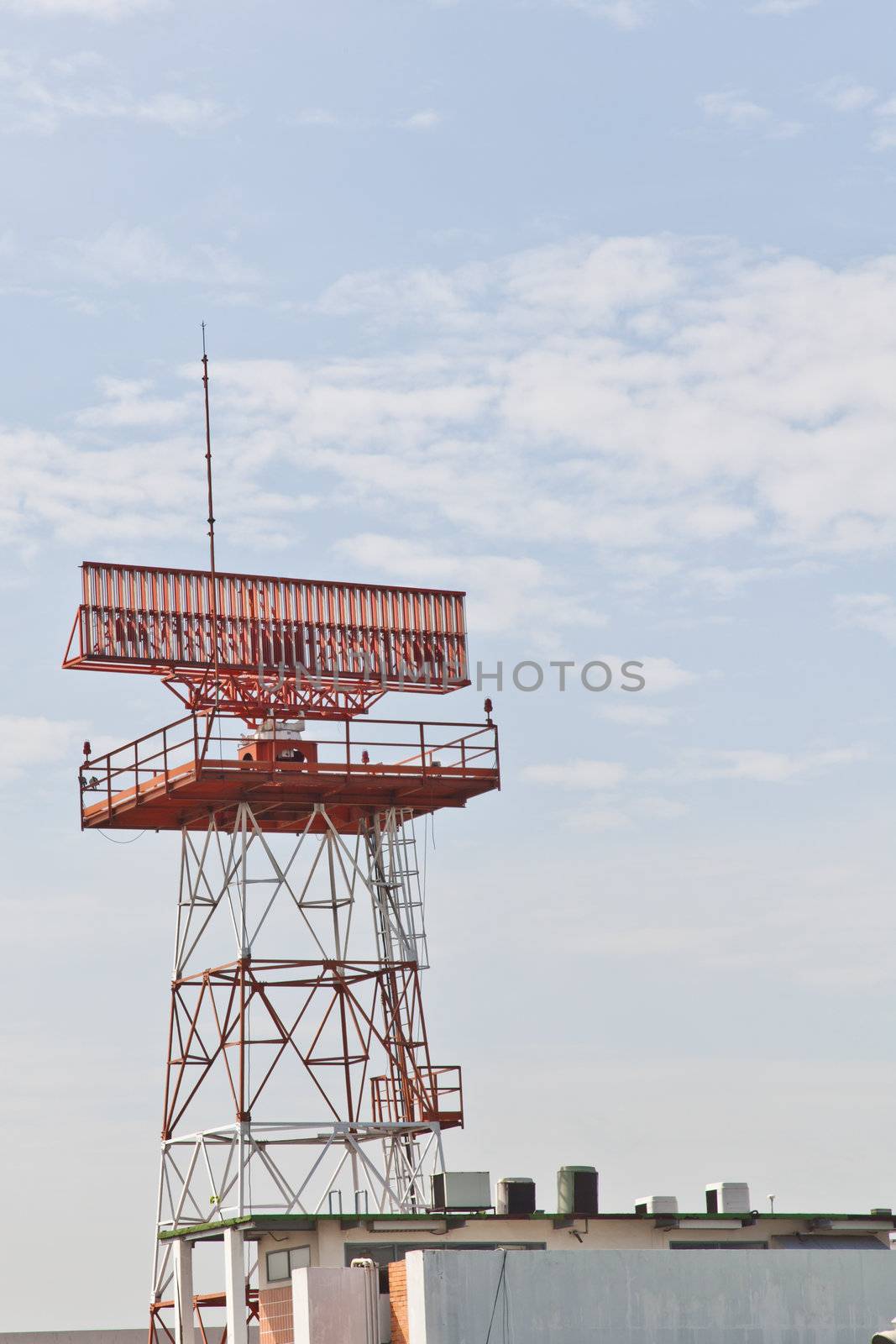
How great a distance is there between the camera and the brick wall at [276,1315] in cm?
4897

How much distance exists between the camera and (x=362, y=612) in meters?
66.8

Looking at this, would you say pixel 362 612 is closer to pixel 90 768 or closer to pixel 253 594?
pixel 253 594

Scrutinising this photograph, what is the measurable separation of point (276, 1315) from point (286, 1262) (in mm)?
1111

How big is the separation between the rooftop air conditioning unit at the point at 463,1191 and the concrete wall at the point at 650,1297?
461cm

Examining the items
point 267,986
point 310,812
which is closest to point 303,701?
point 310,812

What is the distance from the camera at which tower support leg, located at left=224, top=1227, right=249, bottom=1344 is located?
49312mm

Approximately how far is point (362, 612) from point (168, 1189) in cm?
1494

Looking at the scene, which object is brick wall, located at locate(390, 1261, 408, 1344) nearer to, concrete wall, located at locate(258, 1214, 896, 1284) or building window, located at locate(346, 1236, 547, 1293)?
building window, located at locate(346, 1236, 547, 1293)

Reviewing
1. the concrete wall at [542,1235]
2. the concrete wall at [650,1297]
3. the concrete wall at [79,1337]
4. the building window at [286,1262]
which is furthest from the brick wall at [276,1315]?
the concrete wall at [79,1337]

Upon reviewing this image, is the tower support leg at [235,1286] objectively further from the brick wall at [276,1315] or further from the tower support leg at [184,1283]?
the tower support leg at [184,1283]

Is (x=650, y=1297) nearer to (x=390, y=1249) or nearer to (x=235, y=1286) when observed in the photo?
(x=390, y=1249)

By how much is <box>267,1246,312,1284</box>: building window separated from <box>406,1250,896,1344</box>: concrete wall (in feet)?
13.8

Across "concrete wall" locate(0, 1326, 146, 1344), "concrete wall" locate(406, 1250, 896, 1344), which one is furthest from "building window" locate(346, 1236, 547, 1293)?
"concrete wall" locate(0, 1326, 146, 1344)

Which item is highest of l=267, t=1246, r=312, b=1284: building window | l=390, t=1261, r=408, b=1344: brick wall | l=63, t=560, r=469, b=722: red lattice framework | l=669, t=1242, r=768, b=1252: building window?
l=63, t=560, r=469, b=722: red lattice framework
